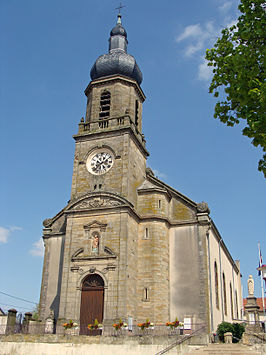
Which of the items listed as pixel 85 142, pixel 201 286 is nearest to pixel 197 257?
pixel 201 286

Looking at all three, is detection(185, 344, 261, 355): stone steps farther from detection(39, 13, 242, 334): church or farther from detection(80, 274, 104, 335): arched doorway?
detection(80, 274, 104, 335): arched doorway

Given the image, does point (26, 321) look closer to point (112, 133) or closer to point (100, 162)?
point (100, 162)

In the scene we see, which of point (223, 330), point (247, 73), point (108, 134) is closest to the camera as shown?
point (247, 73)

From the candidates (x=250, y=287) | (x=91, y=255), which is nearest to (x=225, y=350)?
(x=91, y=255)

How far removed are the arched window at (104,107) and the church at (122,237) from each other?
0.25 ft

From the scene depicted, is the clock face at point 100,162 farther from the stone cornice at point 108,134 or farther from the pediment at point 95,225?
the pediment at point 95,225

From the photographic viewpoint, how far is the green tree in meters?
10.1

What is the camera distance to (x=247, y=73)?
10.2m

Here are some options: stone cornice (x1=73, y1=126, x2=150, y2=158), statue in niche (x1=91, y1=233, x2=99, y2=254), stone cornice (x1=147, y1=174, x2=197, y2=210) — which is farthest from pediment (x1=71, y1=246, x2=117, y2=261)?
stone cornice (x1=73, y1=126, x2=150, y2=158)

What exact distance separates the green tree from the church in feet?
49.2

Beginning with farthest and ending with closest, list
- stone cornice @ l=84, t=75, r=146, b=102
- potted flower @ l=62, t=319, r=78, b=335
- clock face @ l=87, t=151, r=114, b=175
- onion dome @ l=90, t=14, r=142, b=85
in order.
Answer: onion dome @ l=90, t=14, r=142, b=85, stone cornice @ l=84, t=75, r=146, b=102, clock face @ l=87, t=151, r=114, b=175, potted flower @ l=62, t=319, r=78, b=335

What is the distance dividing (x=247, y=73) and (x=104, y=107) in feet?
68.0

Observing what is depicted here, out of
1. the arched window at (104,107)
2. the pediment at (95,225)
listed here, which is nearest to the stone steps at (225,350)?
the pediment at (95,225)

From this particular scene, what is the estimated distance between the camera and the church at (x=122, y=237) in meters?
24.1
